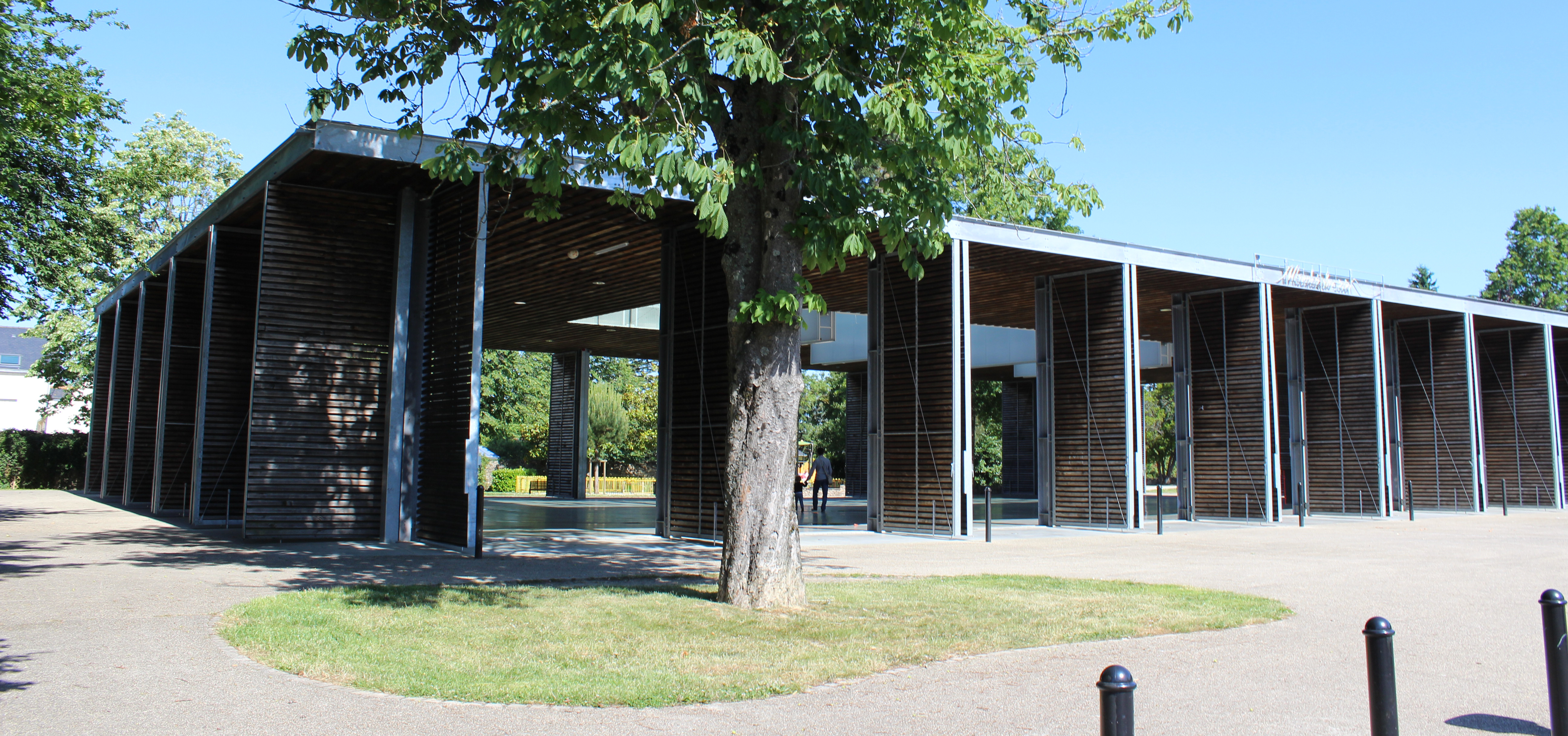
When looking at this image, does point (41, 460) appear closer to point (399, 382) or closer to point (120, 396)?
point (120, 396)

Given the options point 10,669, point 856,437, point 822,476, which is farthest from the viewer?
point 856,437

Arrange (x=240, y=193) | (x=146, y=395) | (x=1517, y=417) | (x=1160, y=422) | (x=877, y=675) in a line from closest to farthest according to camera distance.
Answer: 1. (x=877, y=675)
2. (x=240, y=193)
3. (x=146, y=395)
4. (x=1517, y=417)
5. (x=1160, y=422)

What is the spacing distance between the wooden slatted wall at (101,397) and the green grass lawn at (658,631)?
23.1m

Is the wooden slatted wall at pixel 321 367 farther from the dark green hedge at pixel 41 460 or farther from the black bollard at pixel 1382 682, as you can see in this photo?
the dark green hedge at pixel 41 460

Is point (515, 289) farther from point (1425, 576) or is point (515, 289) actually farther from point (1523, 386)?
point (1523, 386)

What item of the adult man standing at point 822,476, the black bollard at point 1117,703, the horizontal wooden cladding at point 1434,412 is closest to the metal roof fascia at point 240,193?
the black bollard at point 1117,703

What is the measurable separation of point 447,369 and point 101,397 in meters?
18.6

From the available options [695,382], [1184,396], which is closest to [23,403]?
[695,382]

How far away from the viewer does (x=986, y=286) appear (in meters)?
23.4

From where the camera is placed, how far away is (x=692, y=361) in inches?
687

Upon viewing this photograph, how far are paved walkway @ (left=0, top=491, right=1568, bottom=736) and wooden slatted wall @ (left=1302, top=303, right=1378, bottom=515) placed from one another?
1275cm

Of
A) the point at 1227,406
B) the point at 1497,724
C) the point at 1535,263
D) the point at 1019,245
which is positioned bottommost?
the point at 1497,724

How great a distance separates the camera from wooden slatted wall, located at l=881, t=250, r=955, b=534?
1798cm

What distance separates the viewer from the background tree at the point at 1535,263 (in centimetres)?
5772
